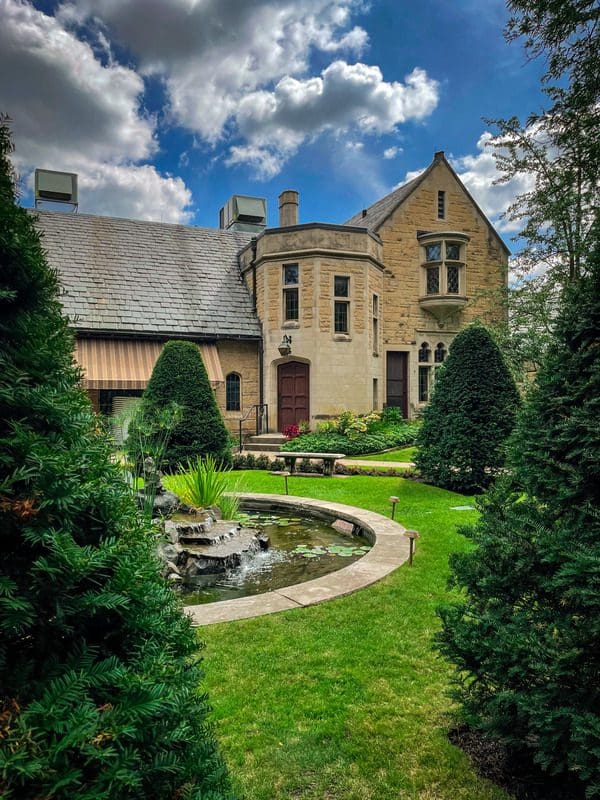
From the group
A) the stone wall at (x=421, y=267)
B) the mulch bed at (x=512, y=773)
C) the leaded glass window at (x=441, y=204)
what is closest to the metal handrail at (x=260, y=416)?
the stone wall at (x=421, y=267)

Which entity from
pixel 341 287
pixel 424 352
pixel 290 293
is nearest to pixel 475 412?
pixel 341 287

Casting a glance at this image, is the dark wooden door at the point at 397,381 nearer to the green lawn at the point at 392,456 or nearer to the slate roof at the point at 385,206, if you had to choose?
the green lawn at the point at 392,456

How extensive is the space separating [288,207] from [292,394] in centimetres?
963

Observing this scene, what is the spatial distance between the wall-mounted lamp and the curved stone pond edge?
449 inches

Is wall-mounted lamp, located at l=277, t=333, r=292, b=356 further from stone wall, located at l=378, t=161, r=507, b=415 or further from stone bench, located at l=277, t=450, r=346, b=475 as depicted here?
stone bench, located at l=277, t=450, r=346, b=475

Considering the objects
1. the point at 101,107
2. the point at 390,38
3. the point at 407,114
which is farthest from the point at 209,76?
the point at 407,114

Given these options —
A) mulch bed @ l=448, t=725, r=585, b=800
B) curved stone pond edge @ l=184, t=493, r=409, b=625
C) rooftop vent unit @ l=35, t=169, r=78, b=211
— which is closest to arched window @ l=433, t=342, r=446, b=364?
curved stone pond edge @ l=184, t=493, r=409, b=625

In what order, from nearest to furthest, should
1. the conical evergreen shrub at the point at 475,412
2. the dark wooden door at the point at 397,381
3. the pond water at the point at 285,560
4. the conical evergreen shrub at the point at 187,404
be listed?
the pond water at the point at 285,560 < the conical evergreen shrub at the point at 475,412 < the conical evergreen shrub at the point at 187,404 < the dark wooden door at the point at 397,381

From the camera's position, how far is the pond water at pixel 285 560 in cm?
610

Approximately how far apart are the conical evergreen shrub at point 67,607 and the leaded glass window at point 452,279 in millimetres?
23953

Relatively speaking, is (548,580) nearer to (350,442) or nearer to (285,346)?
(350,442)

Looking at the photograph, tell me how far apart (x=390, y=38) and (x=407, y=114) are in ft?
15.9

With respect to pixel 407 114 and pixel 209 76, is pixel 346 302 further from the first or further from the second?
pixel 209 76

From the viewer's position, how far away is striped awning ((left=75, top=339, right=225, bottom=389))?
17.9 m
